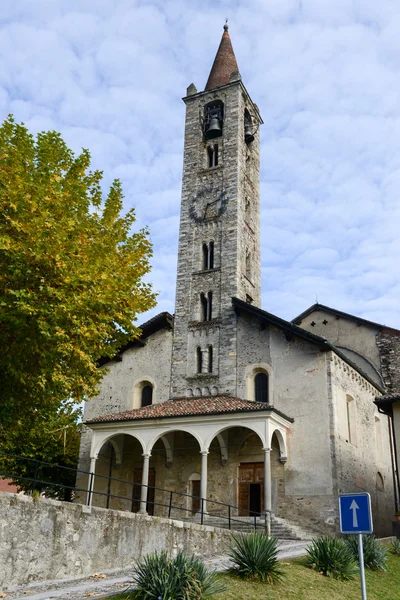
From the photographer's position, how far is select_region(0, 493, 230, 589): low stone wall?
414 inches

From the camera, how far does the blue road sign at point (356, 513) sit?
7.84 metres

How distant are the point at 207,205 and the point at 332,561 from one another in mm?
20495

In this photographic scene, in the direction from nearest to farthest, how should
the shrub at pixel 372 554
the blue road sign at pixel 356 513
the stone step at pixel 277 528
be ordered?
the blue road sign at pixel 356 513
the shrub at pixel 372 554
the stone step at pixel 277 528

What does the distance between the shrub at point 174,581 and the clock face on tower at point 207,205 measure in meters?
21.6

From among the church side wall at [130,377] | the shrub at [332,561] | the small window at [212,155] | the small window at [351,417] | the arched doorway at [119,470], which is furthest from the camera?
the small window at [212,155]

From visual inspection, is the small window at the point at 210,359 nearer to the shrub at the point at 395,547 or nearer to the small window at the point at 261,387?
the small window at the point at 261,387

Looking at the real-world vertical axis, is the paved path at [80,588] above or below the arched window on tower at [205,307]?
below

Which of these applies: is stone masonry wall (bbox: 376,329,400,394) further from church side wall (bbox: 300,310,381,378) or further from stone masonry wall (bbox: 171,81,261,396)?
stone masonry wall (bbox: 171,81,261,396)

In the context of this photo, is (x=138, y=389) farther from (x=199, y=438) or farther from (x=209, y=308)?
(x=199, y=438)

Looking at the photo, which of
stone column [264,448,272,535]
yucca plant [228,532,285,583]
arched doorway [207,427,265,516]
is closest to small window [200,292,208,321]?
arched doorway [207,427,265,516]

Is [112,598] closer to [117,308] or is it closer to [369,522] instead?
[369,522]

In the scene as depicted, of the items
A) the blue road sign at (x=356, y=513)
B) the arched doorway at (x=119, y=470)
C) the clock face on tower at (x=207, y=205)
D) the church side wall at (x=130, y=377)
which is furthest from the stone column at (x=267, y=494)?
the clock face on tower at (x=207, y=205)

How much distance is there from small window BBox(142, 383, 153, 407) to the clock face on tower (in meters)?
8.55

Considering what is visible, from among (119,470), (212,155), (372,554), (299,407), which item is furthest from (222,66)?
(372,554)
